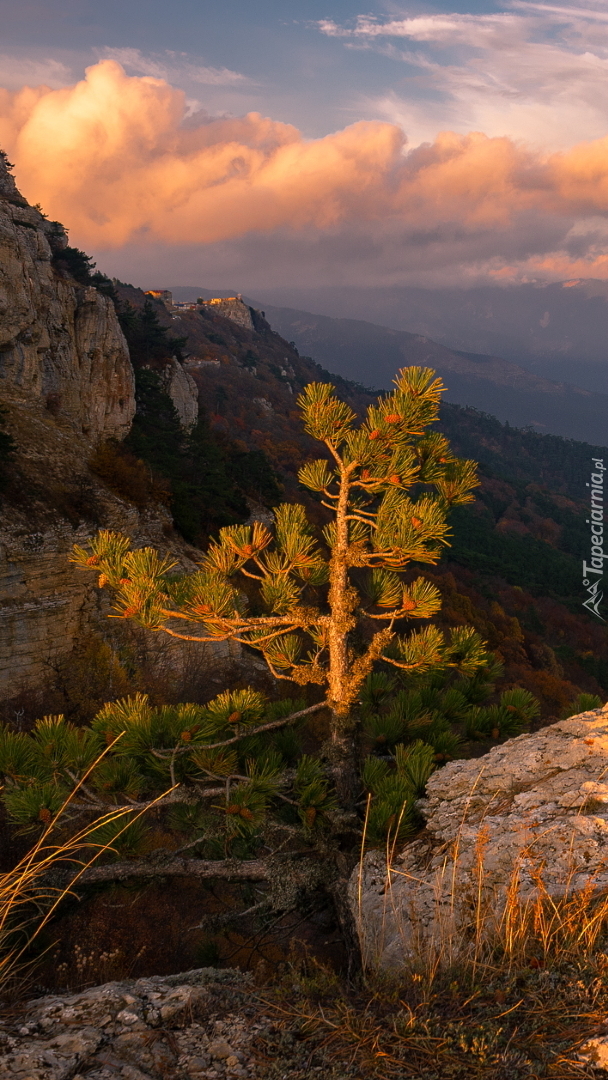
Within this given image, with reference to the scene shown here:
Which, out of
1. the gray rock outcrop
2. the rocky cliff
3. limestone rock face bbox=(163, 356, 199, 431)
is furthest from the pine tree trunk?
limestone rock face bbox=(163, 356, 199, 431)

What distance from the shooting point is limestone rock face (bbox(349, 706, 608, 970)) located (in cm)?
215

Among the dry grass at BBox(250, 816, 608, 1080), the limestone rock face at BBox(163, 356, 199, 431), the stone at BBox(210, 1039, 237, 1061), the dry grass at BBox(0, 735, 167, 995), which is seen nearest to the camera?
the dry grass at BBox(250, 816, 608, 1080)

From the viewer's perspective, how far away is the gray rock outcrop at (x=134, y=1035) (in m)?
1.54

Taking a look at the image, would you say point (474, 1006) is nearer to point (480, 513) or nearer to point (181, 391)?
point (181, 391)

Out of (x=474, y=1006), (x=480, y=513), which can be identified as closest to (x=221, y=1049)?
(x=474, y=1006)

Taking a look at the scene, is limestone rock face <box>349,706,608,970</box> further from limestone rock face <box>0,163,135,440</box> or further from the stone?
limestone rock face <box>0,163,135,440</box>

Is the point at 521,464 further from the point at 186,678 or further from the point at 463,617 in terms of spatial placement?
the point at 186,678

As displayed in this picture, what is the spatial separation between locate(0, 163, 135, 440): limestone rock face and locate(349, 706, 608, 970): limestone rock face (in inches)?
840

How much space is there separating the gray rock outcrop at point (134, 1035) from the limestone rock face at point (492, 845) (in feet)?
2.07

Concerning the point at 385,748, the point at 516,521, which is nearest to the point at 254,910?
the point at 385,748

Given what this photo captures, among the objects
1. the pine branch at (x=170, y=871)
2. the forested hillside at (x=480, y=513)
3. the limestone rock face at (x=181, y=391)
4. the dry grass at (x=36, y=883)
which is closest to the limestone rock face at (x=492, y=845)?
the pine branch at (x=170, y=871)

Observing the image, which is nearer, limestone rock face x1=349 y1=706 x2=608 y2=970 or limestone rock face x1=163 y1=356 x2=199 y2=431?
limestone rock face x1=349 y1=706 x2=608 y2=970

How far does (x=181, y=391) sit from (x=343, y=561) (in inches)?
1434

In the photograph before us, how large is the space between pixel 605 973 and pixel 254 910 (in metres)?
2.12
